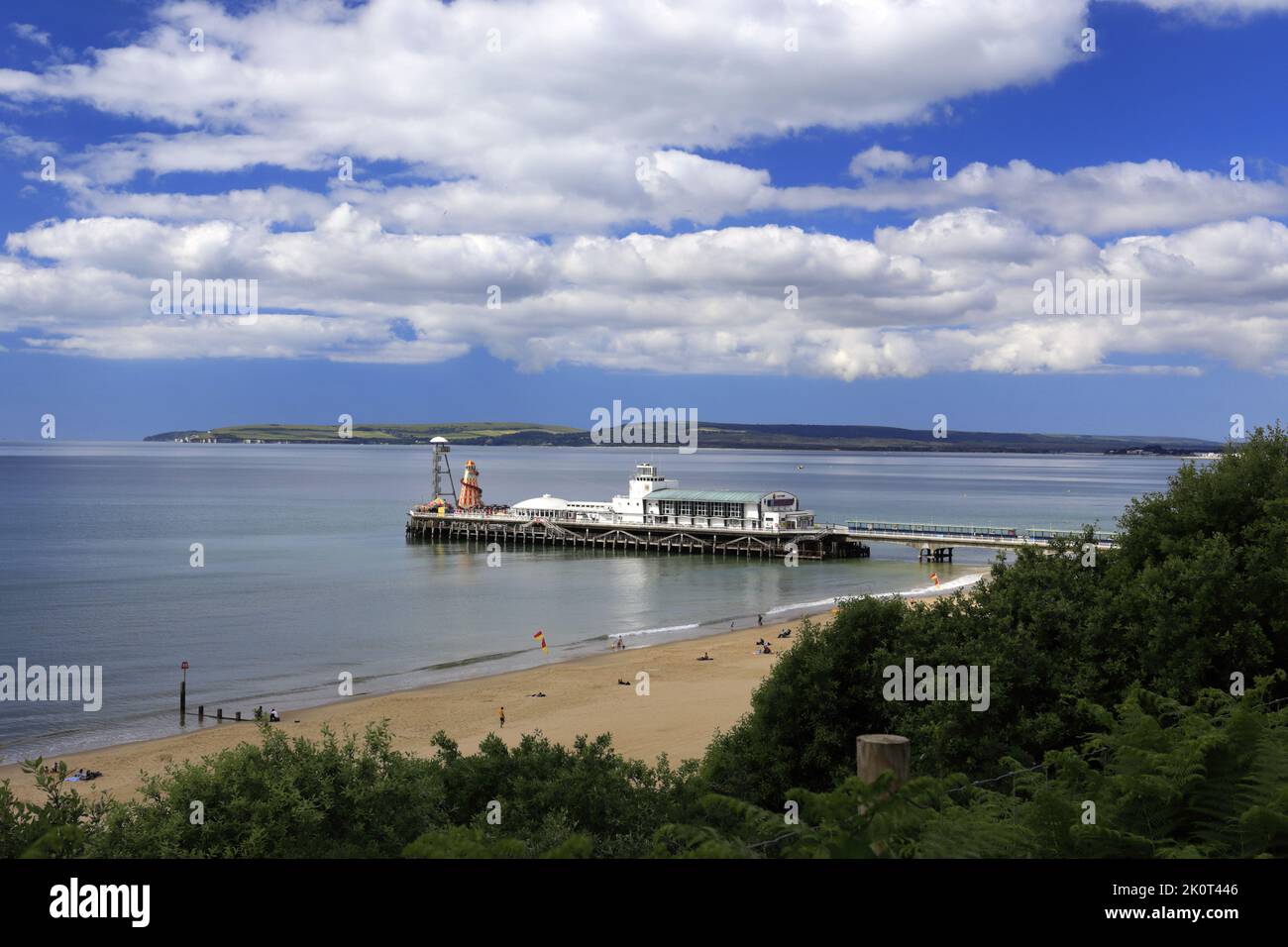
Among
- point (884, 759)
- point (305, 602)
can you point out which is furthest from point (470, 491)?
point (884, 759)

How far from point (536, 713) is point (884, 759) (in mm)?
30535

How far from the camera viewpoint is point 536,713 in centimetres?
3688

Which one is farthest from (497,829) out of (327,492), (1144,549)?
(327,492)

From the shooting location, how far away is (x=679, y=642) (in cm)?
5241

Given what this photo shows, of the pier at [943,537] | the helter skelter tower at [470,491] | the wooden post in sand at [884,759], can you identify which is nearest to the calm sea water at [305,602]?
the pier at [943,537]

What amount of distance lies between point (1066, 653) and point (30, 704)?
118 feet

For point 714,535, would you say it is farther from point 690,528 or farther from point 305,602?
point 305,602

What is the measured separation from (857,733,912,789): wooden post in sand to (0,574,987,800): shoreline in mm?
19287

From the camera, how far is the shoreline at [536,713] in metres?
30.6

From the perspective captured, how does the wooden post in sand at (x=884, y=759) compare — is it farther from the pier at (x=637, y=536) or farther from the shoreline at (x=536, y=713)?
the pier at (x=637, y=536)

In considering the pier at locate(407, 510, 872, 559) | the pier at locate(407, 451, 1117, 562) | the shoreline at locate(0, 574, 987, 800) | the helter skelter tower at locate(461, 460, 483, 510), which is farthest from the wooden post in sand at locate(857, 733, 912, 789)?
the helter skelter tower at locate(461, 460, 483, 510)

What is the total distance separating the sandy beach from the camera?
3075 cm

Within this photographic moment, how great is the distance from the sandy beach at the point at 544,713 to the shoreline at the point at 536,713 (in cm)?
4
